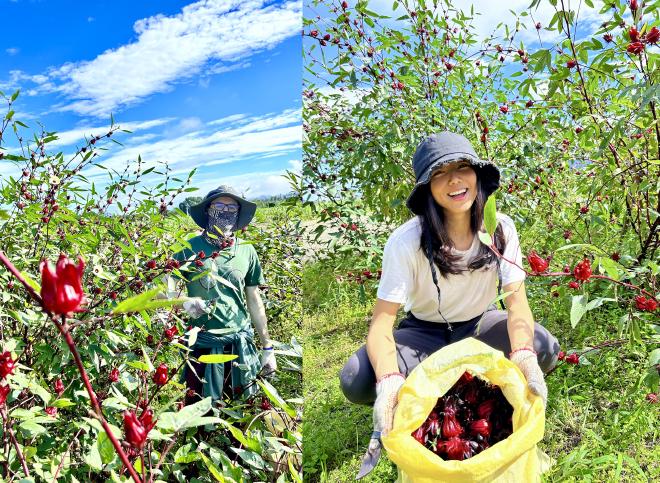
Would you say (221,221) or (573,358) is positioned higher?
(221,221)

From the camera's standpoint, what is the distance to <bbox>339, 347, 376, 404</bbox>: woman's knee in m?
0.99

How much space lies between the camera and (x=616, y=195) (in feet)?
4.09

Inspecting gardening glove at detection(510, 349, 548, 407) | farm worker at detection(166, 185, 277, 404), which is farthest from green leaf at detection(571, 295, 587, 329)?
farm worker at detection(166, 185, 277, 404)

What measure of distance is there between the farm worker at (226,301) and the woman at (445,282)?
27 centimetres

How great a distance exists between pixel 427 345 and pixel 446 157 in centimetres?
40

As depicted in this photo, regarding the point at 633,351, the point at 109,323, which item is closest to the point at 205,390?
the point at 109,323

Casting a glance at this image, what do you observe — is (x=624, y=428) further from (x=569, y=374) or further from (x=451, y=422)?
(x=451, y=422)

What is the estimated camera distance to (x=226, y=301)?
45.5 inches

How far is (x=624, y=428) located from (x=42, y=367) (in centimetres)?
103

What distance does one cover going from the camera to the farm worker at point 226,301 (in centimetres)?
107

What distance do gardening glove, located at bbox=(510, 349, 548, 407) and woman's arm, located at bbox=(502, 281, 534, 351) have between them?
3cm

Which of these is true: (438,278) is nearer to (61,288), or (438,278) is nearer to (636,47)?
(636,47)

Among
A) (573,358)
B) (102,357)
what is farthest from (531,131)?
(102,357)

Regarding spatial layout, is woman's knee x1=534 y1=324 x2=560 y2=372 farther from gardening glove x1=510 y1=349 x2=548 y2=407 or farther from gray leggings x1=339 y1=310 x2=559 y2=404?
gardening glove x1=510 y1=349 x2=548 y2=407
